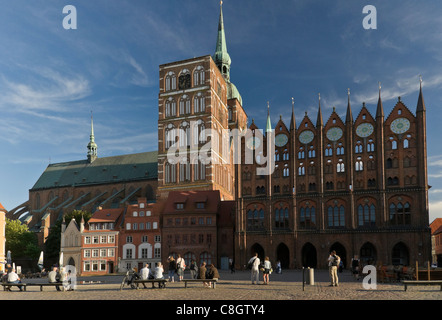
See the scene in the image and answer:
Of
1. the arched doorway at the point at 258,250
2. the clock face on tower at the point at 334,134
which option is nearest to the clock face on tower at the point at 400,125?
the clock face on tower at the point at 334,134

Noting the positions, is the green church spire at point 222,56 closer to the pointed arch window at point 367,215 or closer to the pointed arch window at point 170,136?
the pointed arch window at point 170,136

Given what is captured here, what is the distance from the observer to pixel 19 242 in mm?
85250

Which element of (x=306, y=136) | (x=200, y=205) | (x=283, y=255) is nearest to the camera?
(x=306, y=136)

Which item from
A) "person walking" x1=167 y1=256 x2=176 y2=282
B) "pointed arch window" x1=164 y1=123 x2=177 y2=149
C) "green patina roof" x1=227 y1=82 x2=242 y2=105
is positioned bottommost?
"person walking" x1=167 y1=256 x2=176 y2=282

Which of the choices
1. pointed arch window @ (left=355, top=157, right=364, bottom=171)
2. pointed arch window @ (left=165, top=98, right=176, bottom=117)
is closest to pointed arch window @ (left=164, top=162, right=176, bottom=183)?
pointed arch window @ (left=165, top=98, right=176, bottom=117)

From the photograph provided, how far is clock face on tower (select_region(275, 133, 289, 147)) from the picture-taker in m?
60.3

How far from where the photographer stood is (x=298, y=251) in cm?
5778

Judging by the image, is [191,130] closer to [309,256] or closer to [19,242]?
[309,256]

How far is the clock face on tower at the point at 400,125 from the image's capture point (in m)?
55.6

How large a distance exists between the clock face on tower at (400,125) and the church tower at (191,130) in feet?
89.3

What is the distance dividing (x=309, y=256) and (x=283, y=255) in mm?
3294

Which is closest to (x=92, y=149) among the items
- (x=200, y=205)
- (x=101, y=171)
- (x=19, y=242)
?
(x=101, y=171)

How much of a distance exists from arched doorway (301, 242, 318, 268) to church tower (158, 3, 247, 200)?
20970mm

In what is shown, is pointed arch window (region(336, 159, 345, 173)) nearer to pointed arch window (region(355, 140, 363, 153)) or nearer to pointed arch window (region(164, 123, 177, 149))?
pointed arch window (region(355, 140, 363, 153))
